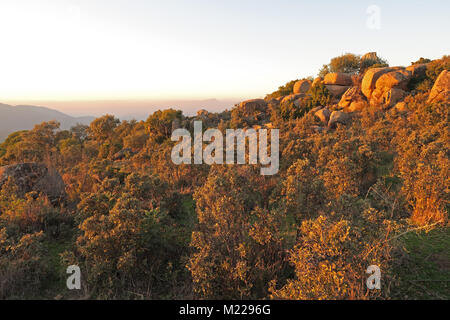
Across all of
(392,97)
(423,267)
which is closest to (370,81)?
(392,97)

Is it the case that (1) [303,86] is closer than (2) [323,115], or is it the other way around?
(2) [323,115]

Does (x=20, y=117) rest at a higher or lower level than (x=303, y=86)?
lower

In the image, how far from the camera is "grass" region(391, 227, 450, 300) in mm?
3322

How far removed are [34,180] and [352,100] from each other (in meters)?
25.8

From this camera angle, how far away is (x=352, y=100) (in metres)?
24.5

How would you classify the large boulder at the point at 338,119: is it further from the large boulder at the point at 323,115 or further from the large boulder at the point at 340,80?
the large boulder at the point at 340,80

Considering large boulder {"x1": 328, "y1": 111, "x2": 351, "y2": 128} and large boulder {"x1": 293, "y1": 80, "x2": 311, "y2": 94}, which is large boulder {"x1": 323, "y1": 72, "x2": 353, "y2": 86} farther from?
large boulder {"x1": 328, "y1": 111, "x2": 351, "y2": 128}

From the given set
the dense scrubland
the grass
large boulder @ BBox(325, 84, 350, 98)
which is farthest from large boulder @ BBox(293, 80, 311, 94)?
the grass

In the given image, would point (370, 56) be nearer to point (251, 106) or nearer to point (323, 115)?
point (323, 115)

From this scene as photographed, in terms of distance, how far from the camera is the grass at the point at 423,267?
10.9 feet

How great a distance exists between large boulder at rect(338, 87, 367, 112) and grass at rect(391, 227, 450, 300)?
21.0m
